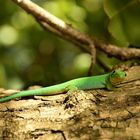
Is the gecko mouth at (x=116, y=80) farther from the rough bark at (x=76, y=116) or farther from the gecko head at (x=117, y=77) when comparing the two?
the rough bark at (x=76, y=116)

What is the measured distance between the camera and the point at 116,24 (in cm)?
317

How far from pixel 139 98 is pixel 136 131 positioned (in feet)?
1.04

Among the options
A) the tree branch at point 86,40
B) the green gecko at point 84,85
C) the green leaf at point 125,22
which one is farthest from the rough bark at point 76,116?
the green leaf at point 125,22

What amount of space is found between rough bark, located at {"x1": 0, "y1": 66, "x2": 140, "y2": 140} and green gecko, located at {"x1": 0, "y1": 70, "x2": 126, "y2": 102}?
0.27ft

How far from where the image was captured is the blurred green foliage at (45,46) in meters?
3.62

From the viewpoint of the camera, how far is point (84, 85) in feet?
9.86

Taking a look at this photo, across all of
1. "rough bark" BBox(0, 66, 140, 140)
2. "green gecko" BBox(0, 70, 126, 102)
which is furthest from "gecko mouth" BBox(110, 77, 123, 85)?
"rough bark" BBox(0, 66, 140, 140)

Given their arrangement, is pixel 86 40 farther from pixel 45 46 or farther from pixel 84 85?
pixel 45 46

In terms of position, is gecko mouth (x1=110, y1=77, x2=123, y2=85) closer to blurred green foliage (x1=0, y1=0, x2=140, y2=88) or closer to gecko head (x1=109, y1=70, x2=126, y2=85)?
gecko head (x1=109, y1=70, x2=126, y2=85)

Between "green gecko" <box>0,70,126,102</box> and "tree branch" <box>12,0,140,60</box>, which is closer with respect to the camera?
"green gecko" <box>0,70,126,102</box>

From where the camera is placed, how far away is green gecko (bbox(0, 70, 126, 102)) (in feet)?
9.43

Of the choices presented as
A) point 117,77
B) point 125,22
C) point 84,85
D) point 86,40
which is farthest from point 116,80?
point 125,22

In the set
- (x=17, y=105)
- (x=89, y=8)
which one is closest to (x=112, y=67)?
(x=89, y=8)

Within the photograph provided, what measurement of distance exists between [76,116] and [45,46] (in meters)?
1.65
